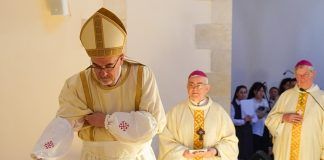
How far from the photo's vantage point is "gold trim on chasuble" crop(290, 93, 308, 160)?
4.08m

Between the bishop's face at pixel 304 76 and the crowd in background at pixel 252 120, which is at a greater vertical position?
the bishop's face at pixel 304 76

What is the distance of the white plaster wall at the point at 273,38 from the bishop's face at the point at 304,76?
3.01m

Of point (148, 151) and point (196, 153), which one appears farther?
point (196, 153)

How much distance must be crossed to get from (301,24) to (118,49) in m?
5.91

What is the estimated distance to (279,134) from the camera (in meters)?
4.23

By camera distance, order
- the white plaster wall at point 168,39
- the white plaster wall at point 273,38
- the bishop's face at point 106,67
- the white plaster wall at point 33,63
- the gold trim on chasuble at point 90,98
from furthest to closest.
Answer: the white plaster wall at point 273,38
the white plaster wall at point 168,39
the white plaster wall at point 33,63
the gold trim on chasuble at point 90,98
the bishop's face at point 106,67

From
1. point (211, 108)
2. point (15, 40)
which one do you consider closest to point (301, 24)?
point (211, 108)

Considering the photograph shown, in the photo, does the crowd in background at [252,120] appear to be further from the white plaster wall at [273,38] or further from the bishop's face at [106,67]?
the bishop's face at [106,67]

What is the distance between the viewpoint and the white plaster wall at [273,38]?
23.5 feet

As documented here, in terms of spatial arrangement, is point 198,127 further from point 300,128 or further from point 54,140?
point 54,140

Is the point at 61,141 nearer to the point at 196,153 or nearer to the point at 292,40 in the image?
the point at 196,153

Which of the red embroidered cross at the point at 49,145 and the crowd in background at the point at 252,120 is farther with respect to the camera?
the crowd in background at the point at 252,120

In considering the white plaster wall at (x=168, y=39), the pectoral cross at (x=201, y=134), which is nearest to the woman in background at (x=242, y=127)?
the white plaster wall at (x=168, y=39)

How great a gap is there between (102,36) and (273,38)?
5.70 meters
